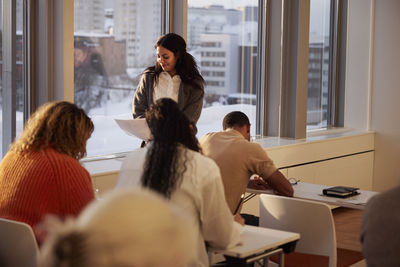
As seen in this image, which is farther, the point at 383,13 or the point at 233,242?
the point at 383,13

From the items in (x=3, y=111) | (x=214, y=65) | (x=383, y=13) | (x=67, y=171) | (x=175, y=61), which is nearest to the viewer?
(x=67, y=171)

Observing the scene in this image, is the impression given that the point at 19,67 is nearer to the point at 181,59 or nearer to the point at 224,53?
the point at 181,59

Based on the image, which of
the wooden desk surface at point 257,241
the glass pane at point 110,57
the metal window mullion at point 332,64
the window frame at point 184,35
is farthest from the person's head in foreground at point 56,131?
the metal window mullion at point 332,64

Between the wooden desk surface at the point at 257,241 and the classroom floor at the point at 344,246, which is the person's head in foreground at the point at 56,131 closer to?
the wooden desk surface at the point at 257,241

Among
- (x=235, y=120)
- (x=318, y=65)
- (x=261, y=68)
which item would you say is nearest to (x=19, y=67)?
(x=235, y=120)

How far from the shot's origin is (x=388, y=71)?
777 centimetres

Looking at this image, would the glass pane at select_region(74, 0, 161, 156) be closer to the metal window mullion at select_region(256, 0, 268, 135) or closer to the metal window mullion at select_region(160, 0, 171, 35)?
the metal window mullion at select_region(160, 0, 171, 35)

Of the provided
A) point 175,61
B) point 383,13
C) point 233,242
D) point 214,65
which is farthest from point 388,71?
point 233,242

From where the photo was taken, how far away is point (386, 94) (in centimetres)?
779

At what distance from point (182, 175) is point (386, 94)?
5949 millimetres

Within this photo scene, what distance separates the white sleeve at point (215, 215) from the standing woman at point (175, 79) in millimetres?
1615

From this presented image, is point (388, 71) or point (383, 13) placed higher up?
point (383, 13)

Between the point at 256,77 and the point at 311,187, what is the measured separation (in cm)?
290

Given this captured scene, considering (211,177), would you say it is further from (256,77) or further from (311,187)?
(256,77)
